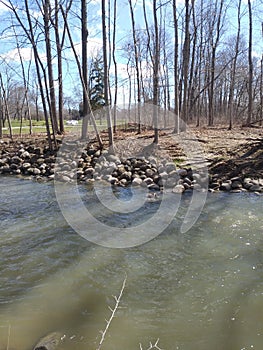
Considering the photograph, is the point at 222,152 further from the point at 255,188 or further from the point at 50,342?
the point at 50,342

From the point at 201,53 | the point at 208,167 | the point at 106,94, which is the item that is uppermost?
the point at 201,53

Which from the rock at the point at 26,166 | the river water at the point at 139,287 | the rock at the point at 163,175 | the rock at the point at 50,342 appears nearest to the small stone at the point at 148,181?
the rock at the point at 163,175

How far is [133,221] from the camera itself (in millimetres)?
5770

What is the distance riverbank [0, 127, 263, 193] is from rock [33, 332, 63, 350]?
18.4ft

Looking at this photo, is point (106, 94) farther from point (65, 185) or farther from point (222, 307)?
point (222, 307)

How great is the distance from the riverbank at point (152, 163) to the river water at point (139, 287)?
2818mm

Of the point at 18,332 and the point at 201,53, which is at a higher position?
the point at 201,53

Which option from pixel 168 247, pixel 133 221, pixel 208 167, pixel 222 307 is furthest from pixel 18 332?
pixel 208 167

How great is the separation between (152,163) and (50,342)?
305 inches

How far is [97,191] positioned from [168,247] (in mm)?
4044

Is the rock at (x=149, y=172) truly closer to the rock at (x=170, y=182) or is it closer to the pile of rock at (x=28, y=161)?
the rock at (x=170, y=182)

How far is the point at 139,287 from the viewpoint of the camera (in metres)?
3.51

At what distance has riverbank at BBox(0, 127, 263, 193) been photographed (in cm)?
838

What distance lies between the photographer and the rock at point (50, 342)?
2.48 meters
